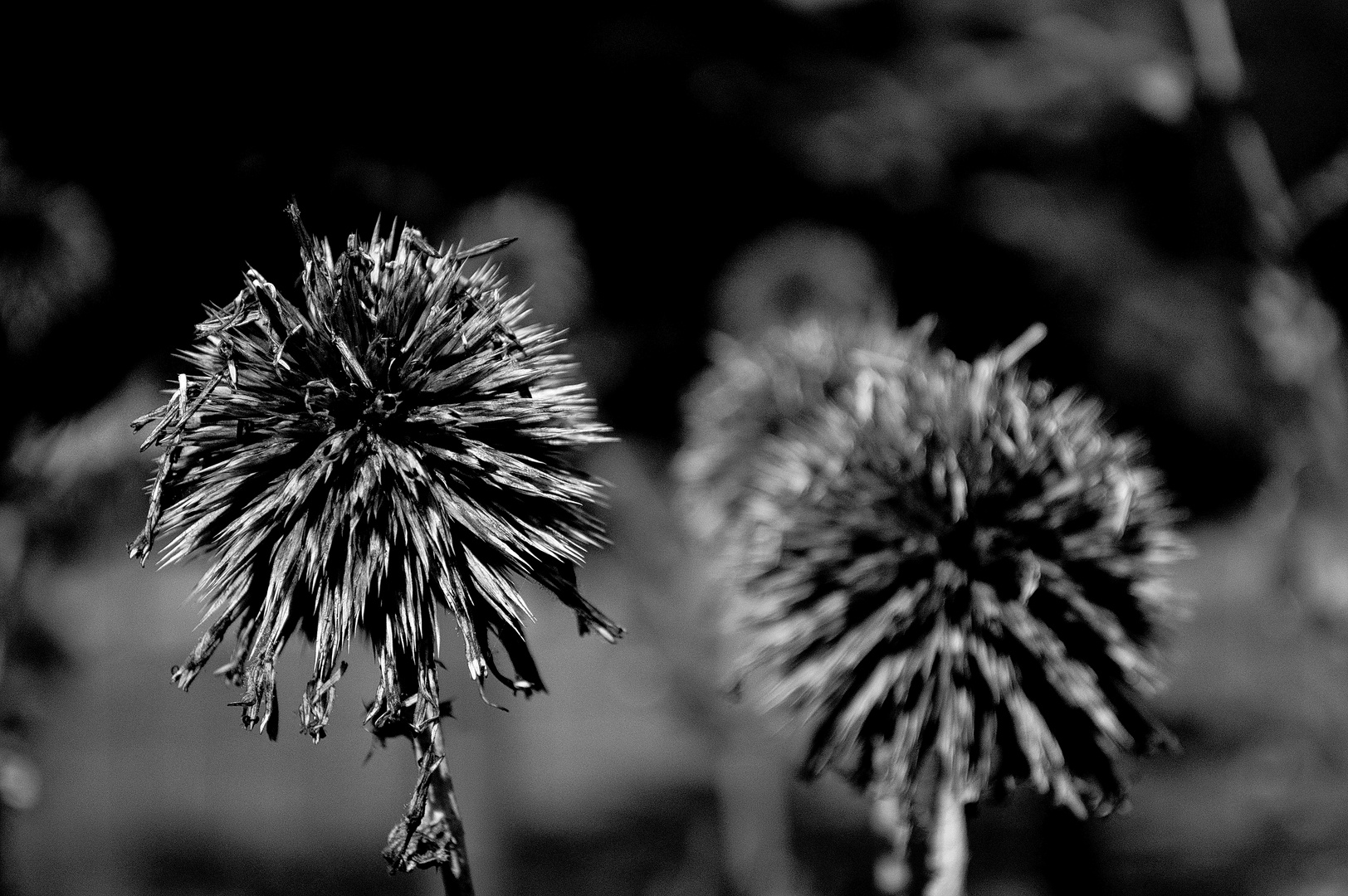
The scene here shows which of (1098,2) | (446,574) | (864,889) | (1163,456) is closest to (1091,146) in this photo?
(1098,2)

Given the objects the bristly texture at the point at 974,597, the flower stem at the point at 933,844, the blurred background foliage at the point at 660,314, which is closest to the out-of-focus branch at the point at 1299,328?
the blurred background foliage at the point at 660,314

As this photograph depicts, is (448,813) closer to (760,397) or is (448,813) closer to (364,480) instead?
(364,480)

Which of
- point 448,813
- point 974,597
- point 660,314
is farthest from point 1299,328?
point 448,813

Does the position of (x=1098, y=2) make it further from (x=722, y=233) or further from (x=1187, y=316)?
(x=722, y=233)

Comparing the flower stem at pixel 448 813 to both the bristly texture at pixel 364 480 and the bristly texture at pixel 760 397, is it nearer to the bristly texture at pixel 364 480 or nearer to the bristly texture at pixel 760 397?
the bristly texture at pixel 364 480

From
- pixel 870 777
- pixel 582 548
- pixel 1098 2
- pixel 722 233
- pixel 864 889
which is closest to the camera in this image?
pixel 582 548

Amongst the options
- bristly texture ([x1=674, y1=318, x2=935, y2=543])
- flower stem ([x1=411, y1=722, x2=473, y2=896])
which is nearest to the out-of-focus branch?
bristly texture ([x1=674, y1=318, x2=935, y2=543])

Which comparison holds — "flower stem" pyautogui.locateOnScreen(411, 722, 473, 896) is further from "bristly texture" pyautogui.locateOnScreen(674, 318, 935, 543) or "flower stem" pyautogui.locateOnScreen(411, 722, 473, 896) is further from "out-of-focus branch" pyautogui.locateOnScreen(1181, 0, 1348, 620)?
"out-of-focus branch" pyautogui.locateOnScreen(1181, 0, 1348, 620)
